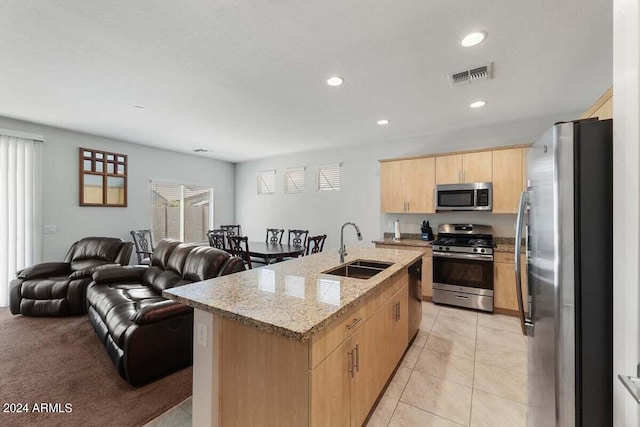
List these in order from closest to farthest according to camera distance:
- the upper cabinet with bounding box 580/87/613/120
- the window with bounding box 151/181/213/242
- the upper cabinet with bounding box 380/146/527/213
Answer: the upper cabinet with bounding box 580/87/613/120, the upper cabinet with bounding box 380/146/527/213, the window with bounding box 151/181/213/242

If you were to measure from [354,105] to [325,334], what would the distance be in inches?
112

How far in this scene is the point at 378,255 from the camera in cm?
290

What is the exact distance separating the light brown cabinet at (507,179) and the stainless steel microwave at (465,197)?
0.32 ft

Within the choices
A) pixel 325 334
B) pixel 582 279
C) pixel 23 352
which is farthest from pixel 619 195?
pixel 23 352

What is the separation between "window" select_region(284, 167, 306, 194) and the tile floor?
3.89 metres

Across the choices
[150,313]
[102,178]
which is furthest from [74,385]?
[102,178]

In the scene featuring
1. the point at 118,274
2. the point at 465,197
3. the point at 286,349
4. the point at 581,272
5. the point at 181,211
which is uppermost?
the point at 465,197

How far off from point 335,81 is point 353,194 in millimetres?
2896

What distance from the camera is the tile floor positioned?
187 centimetres

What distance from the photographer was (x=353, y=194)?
5418 mm

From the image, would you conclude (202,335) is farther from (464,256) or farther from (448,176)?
(448,176)

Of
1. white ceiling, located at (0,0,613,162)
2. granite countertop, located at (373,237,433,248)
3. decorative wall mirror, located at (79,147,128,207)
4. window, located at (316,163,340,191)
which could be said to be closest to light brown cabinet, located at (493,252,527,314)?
granite countertop, located at (373,237,433,248)

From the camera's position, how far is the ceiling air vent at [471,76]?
2482mm

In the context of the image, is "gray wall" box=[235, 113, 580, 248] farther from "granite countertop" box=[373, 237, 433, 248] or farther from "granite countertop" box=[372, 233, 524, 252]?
"granite countertop" box=[373, 237, 433, 248]
